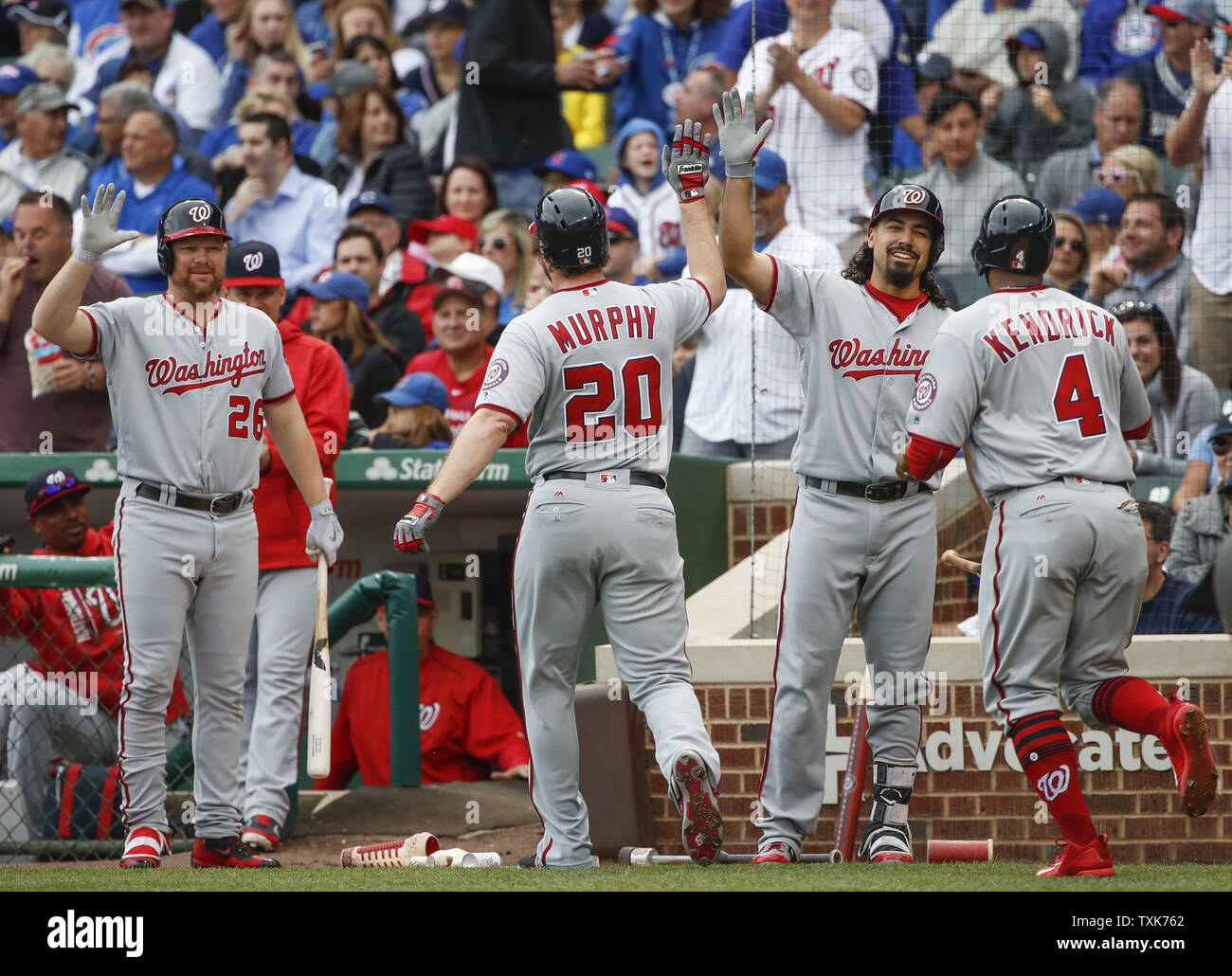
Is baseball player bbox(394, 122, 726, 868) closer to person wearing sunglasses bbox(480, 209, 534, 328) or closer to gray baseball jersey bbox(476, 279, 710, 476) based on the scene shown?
gray baseball jersey bbox(476, 279, 710, 476)

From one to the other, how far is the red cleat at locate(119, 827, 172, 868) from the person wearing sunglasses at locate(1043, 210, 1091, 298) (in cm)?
507

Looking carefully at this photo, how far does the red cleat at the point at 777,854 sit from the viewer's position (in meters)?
5.55

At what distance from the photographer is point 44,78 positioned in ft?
44.9

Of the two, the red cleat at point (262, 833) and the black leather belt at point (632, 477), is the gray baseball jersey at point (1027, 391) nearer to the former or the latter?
the black leather belt at point (632, 477)

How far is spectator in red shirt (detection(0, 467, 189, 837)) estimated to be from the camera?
7.31 meters

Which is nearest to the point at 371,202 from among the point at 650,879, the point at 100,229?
the point at 100,229

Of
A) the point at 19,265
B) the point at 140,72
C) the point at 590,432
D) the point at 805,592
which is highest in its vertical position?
the point at 140,72

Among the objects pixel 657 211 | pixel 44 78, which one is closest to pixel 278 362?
pixel 657 211

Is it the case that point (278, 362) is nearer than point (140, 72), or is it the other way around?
point (278, 362)

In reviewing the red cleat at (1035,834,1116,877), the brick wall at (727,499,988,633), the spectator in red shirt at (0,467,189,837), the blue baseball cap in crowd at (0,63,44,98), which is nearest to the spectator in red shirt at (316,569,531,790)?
the spectator in red shirt at (0,467,189,837)

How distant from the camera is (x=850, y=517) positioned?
5715 mm
